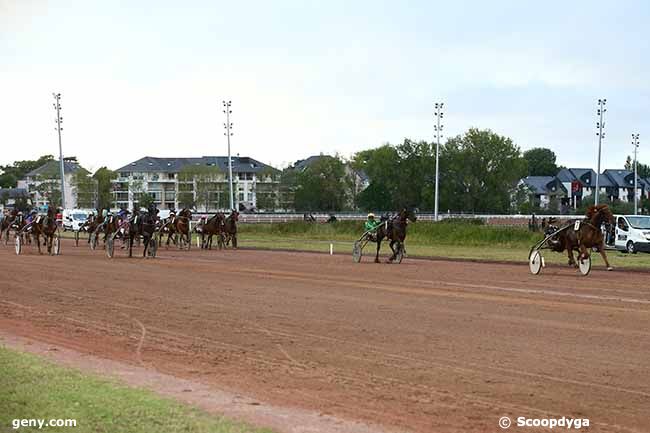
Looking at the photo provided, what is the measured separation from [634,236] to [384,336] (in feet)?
86.2

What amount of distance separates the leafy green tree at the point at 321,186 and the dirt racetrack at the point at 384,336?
8828cm

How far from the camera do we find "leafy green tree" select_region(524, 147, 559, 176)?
16212 cm

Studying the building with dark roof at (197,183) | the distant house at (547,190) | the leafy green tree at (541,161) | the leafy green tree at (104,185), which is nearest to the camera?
the building with dark roof at (197,183)

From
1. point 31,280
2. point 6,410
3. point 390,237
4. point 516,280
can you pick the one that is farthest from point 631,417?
point 390,237

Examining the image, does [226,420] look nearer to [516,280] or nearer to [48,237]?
[516,280]

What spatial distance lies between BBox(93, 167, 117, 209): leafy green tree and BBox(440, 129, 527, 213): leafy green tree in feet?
148

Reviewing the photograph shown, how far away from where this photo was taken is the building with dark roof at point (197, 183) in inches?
4594

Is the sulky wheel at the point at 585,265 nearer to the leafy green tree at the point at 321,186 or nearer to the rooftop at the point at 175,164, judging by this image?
the leafy green tree at the point at 321,186

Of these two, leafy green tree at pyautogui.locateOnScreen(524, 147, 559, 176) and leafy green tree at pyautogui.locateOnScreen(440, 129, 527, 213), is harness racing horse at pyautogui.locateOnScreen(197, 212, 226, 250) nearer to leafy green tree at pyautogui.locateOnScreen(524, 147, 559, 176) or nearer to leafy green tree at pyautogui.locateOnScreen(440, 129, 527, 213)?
leafy green tree at pyautogui.locateOnScreen(440, 129, 527, 213)

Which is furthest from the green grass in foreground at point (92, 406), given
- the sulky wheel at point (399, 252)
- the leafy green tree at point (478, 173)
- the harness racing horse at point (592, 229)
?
the leafy green tree at point (478, 173)

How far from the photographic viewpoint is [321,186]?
366 ft

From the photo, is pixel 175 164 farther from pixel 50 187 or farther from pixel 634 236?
pixel 634 236

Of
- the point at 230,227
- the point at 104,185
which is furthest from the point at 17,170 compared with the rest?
the point at 230,227

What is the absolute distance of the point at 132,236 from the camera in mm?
32125
